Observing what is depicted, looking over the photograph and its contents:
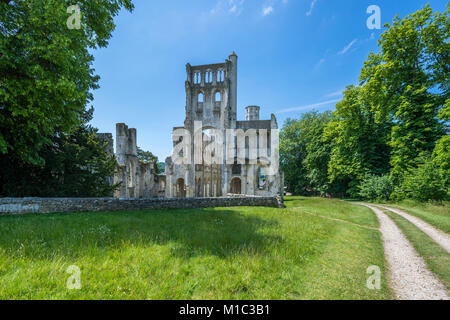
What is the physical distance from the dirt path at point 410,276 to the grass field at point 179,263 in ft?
0.86

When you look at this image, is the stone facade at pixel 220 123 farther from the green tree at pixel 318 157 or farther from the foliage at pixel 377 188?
the foliage at pixel 377 188

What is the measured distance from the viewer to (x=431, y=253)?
5574 millimetres

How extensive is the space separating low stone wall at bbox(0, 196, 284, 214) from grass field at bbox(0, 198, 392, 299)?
236 cm

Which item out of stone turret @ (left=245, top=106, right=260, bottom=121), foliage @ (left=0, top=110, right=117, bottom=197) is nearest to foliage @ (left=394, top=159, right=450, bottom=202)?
foliage @ (left=0, top=110, right=117, bottom=197)

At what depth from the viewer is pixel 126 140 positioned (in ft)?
70.6

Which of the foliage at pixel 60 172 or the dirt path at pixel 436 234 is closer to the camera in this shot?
the dirt path at pixel 436 234

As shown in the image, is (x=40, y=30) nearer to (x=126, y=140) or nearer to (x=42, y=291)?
(x=42, y=291)

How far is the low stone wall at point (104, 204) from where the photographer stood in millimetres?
8023

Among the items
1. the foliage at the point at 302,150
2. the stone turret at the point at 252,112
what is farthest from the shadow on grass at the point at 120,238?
the stone turret at the point at 252,112

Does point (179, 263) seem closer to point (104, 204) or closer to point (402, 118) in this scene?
point (104, 204)

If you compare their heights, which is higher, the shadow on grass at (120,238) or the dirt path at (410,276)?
the shadow on grass at (120,238)

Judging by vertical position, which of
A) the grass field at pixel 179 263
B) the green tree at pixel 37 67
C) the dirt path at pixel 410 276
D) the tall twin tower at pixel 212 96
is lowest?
the dirt path at pixel 410 276
